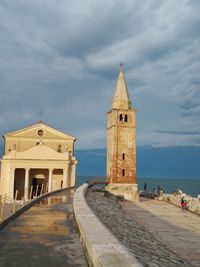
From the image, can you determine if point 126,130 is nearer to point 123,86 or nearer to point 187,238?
point 123,86

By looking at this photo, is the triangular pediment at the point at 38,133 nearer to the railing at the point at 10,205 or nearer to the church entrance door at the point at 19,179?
the church entrance door at the point at 19,179

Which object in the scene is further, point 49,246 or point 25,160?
point 25,160

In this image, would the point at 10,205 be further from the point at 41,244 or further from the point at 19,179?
the point at 19,179

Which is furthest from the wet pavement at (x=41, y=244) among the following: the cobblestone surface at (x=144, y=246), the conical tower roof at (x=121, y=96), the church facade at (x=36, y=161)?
the conical tower roof at (x=121, y=96)

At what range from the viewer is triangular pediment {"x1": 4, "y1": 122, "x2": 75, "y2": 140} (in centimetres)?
3972

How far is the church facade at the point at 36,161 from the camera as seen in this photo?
36.7 meters

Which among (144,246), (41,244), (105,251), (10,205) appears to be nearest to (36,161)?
(10,205)

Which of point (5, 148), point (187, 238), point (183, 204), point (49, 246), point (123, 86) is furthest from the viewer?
point (123, 86)

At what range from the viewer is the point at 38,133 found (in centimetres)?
4016

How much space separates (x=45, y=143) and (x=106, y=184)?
913 centimetres

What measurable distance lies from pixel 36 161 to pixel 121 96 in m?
13.7

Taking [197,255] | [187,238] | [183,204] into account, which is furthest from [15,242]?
[183,204]

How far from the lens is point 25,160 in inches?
1444

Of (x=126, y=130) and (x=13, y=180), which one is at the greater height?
(x=126, y=130)
